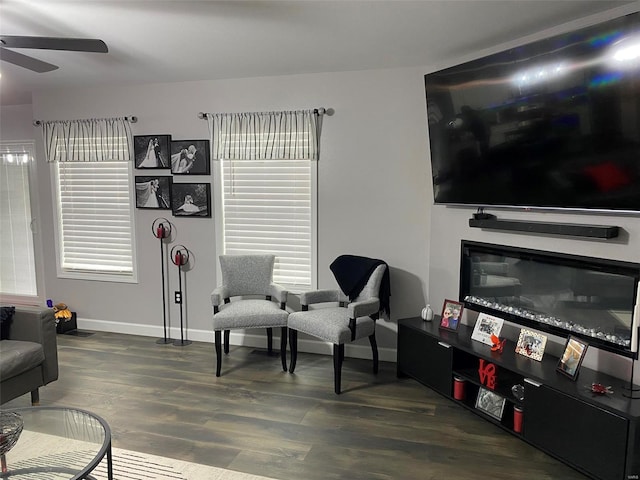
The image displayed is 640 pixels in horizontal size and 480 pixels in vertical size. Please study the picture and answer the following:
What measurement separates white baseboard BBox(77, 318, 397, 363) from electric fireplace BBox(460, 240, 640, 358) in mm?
1099

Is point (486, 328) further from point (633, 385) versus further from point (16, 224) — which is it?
point (16, 224)

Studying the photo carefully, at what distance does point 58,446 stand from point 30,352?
1200 mm

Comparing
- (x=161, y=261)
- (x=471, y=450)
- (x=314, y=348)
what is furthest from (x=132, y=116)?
(x=471, y=450)

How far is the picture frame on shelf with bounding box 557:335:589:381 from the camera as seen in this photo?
2605mm

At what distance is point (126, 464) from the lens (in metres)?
2.64

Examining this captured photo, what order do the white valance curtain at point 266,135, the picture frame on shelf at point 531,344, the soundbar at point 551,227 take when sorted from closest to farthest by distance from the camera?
the soundbar at point 551,227 → the picture frame on shelf at point 531,344 → the white valance curtain at point 266,135

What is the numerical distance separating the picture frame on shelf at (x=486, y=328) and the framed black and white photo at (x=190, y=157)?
9.25 ft

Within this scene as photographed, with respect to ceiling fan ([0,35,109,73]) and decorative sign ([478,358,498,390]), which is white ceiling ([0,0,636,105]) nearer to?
ceiling fan ([0,35,109,73])

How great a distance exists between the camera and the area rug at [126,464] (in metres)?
2.20

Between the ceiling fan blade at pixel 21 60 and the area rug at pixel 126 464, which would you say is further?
the ceiling fan blade at pixel 21 60

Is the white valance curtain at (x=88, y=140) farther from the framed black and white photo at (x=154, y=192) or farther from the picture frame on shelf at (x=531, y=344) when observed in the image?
the picture frame on shelf at (x=531, y=344)

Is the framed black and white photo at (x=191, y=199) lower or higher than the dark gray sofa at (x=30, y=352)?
higher

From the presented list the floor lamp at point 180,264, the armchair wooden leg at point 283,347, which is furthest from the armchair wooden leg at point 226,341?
the floor lamp at point 180,264

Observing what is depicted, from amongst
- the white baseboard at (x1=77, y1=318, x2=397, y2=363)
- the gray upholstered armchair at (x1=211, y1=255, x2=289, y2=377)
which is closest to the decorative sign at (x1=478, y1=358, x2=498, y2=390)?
the white baseboard at (x1=77, y1=318, x2=397, y2=363)
